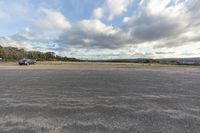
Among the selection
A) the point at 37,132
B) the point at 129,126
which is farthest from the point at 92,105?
the point at 37,132

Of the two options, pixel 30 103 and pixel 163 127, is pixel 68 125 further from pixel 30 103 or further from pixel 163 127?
pixel 30 103

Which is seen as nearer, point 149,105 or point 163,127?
point 163,127

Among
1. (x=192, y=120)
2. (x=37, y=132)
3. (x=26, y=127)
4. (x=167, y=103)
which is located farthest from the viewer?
(x=167, y=103)

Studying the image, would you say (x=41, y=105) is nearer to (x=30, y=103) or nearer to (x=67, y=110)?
(x=30, y=103)

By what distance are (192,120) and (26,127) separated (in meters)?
4.46

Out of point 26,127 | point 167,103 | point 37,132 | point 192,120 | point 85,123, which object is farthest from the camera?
point 167,103

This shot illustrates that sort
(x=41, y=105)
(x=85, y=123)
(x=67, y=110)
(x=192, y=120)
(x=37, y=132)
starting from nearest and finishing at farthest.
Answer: (x=37, y=132)
(x=85, y=123)
(x=192, y=120)
(x=67, y=110)
(x=41, y=105)

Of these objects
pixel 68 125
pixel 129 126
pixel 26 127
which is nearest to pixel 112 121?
pixel 129 126

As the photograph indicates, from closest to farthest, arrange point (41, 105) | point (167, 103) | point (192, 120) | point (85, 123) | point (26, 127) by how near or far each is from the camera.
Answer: point (26, 127) → point (85, 123) → point (192, 120) → point (41, 105) → point (167, 103)

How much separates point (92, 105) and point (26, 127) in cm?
261

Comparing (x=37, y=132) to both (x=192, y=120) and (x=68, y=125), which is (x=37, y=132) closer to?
(x=68, y=125)

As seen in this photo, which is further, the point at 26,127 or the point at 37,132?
the point at 26,127

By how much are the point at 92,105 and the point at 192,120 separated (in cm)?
325

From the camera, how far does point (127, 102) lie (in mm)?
6934
